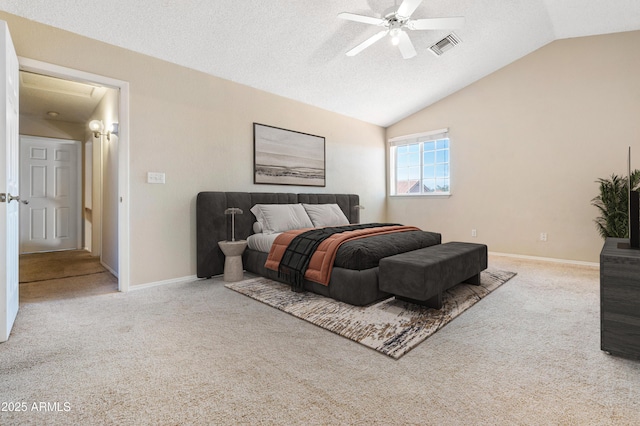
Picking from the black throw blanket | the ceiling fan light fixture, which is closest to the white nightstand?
the black throw blanket

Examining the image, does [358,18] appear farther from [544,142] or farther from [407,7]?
[544,142]

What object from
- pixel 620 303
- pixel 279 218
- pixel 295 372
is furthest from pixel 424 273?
pixel 279 218

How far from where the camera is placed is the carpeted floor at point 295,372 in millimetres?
1331

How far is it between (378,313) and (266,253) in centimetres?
163

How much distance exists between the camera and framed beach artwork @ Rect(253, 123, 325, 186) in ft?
14.3

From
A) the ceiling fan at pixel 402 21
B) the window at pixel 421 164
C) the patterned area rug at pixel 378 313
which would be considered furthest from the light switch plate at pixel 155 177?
the window at pixel 421 164

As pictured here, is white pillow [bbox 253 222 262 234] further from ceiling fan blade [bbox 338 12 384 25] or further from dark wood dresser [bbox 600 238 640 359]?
dark wood dresser [bbox 600 238 640 359]

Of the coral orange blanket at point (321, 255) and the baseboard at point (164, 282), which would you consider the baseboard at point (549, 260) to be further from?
the baseboard at point (164, 282)

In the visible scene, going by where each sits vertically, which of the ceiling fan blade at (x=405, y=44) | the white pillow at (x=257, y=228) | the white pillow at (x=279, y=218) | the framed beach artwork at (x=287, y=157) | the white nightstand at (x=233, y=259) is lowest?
the white nightstand at (x=233, y=259)

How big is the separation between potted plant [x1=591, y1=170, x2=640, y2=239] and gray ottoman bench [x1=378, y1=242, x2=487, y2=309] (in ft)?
7.74

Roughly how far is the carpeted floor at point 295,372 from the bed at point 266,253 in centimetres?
53

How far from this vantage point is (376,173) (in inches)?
250

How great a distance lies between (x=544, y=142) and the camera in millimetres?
4598

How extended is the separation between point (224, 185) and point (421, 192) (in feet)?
12.6
